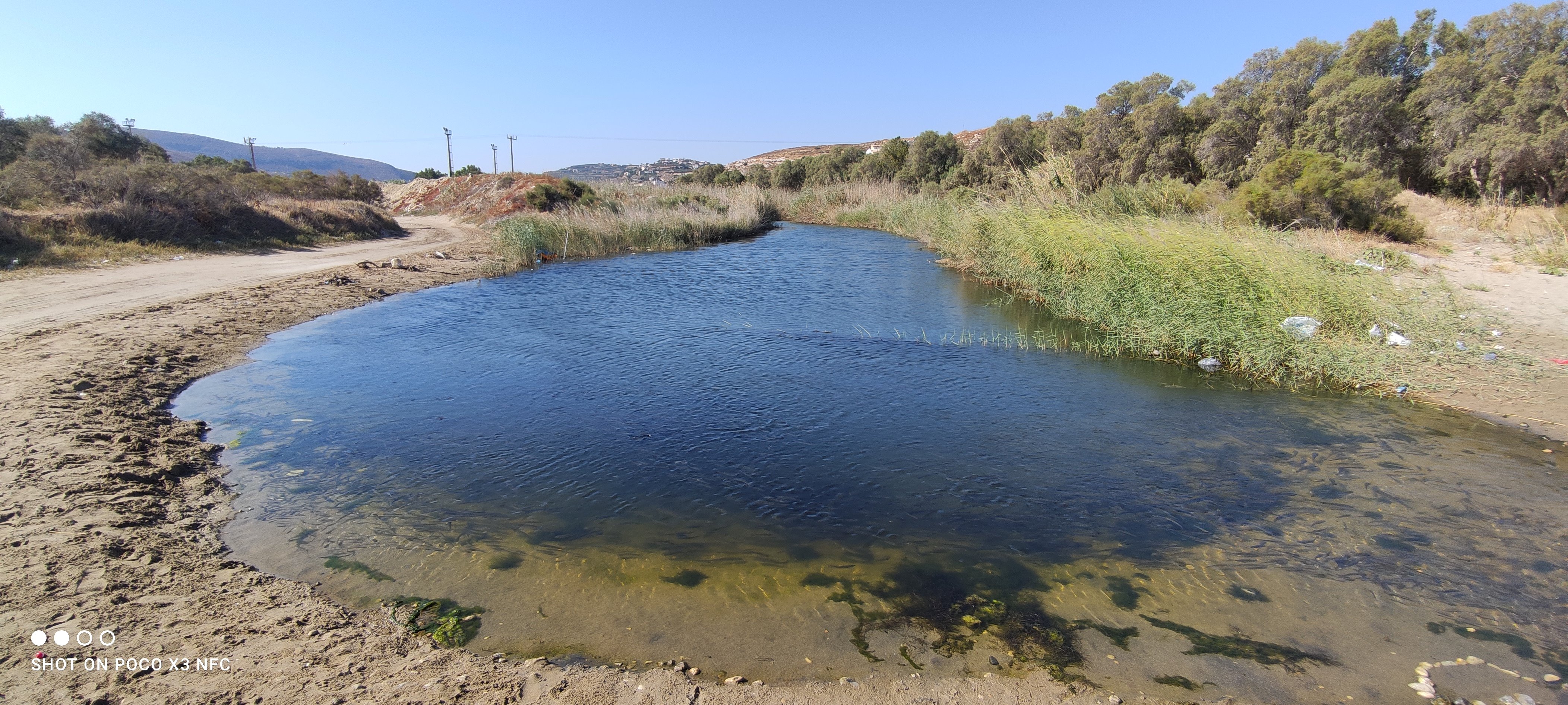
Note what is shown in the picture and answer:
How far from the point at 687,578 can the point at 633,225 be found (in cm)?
2149

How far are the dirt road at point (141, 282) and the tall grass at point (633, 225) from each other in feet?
11.8

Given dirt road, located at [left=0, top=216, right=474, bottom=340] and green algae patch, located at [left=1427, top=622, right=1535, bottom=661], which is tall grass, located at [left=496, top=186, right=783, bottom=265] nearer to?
dirt road, located at [left=0, top=216, right=474, bottom=340]

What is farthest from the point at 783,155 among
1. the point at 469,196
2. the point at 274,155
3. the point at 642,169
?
the point at 274,155

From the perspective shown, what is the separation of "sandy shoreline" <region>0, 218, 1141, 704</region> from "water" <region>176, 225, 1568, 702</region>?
0.68 ft

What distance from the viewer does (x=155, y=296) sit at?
11469 millimetres

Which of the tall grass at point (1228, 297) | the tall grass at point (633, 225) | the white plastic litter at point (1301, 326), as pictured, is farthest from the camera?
the tall grass at point (633, 225)

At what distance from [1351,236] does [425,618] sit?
1904cm

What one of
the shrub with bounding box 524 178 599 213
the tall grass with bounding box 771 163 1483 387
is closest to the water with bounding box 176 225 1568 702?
the tall grass with bounding box 771 163 1483 387

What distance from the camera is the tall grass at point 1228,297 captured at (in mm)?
8938

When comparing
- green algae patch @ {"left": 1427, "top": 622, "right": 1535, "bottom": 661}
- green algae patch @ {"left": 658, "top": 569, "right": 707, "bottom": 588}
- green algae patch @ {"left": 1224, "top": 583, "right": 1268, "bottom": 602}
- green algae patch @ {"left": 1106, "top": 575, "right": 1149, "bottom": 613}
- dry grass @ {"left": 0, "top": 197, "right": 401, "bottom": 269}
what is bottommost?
green algae patch @ {"left": 1427, "top": 622, "right": 1535, "bottom": 661}

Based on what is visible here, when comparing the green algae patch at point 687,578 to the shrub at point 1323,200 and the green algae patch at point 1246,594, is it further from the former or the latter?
the shrub at point 1323,200

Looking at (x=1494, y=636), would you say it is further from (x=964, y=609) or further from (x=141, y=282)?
(x=141, y=282)

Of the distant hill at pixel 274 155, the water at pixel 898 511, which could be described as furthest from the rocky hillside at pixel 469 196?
the distant hill at pixel 274 155

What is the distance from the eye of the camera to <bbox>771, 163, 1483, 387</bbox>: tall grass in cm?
894
